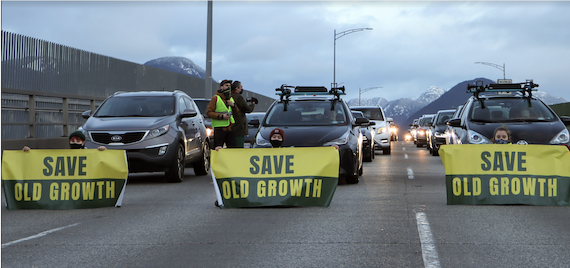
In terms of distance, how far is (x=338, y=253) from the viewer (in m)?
Answer: 6.49

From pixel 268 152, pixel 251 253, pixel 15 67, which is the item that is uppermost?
pixel 15 67

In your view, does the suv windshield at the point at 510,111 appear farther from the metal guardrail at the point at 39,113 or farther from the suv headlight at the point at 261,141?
the metal guardrail at the point at 39,113

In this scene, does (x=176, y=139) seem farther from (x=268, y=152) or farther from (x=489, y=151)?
(x=489, y=151)

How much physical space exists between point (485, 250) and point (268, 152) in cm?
376

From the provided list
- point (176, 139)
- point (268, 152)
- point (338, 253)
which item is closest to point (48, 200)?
point (268, 152)

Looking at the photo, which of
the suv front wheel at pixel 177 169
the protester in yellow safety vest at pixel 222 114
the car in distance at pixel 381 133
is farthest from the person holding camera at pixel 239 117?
the car in distance at pixel 381 133

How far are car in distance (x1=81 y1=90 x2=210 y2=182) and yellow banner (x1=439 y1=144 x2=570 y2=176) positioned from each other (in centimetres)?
552

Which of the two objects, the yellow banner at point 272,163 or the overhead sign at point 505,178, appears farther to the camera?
the overhead sign at point 505,178

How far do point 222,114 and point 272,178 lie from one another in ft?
10.1

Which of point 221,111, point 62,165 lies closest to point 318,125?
point 221,111

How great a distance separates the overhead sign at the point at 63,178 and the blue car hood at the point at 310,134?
3247mm

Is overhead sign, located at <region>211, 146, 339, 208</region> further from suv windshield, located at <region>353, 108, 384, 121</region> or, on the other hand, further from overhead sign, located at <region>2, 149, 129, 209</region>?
suv windshield, located at <region>353, 108, 384, 121</region>

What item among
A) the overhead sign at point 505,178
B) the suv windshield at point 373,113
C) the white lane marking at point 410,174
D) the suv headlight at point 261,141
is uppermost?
the suv windshield at point 373,113

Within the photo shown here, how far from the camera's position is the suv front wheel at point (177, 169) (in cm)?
1348
